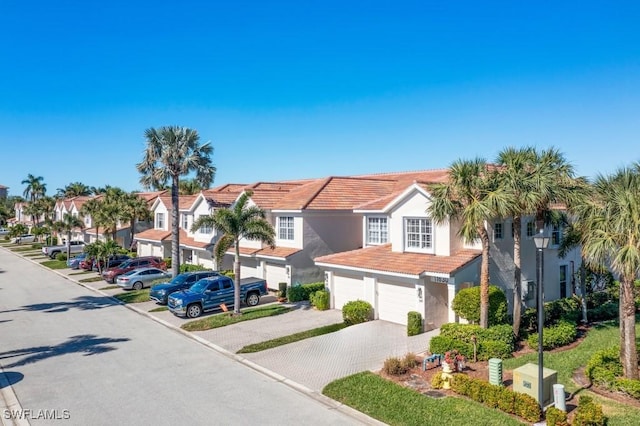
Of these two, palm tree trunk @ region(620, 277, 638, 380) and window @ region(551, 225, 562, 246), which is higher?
window @ region(551, 225, 562, 246)

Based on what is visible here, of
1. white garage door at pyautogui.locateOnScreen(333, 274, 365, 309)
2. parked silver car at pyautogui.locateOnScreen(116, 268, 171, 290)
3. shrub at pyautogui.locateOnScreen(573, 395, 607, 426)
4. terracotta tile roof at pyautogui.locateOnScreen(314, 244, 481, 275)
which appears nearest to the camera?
shrub at pyautogui.locateOnScreen(573, 395, 607, 426)

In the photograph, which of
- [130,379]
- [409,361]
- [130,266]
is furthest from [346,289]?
[130,266]

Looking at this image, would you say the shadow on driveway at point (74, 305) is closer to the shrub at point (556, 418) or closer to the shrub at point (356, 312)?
the shrub at point (356, 312)

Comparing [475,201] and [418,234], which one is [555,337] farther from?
[418,234]

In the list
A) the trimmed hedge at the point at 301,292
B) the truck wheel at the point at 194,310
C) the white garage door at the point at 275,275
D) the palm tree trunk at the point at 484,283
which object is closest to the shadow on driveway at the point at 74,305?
the truck wheel at the point at 194,310

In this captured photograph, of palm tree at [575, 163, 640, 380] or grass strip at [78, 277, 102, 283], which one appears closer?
palm tree at [575, 163, 640, 380]

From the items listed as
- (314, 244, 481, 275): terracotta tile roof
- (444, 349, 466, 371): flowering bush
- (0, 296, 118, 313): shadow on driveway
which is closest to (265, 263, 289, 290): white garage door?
(314, 244, 481, 275): terracotta tile roof

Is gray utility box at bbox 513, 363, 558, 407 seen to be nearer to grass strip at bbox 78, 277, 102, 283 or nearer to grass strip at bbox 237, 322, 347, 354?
grass strip at bbox 237, 322, 347, 354
